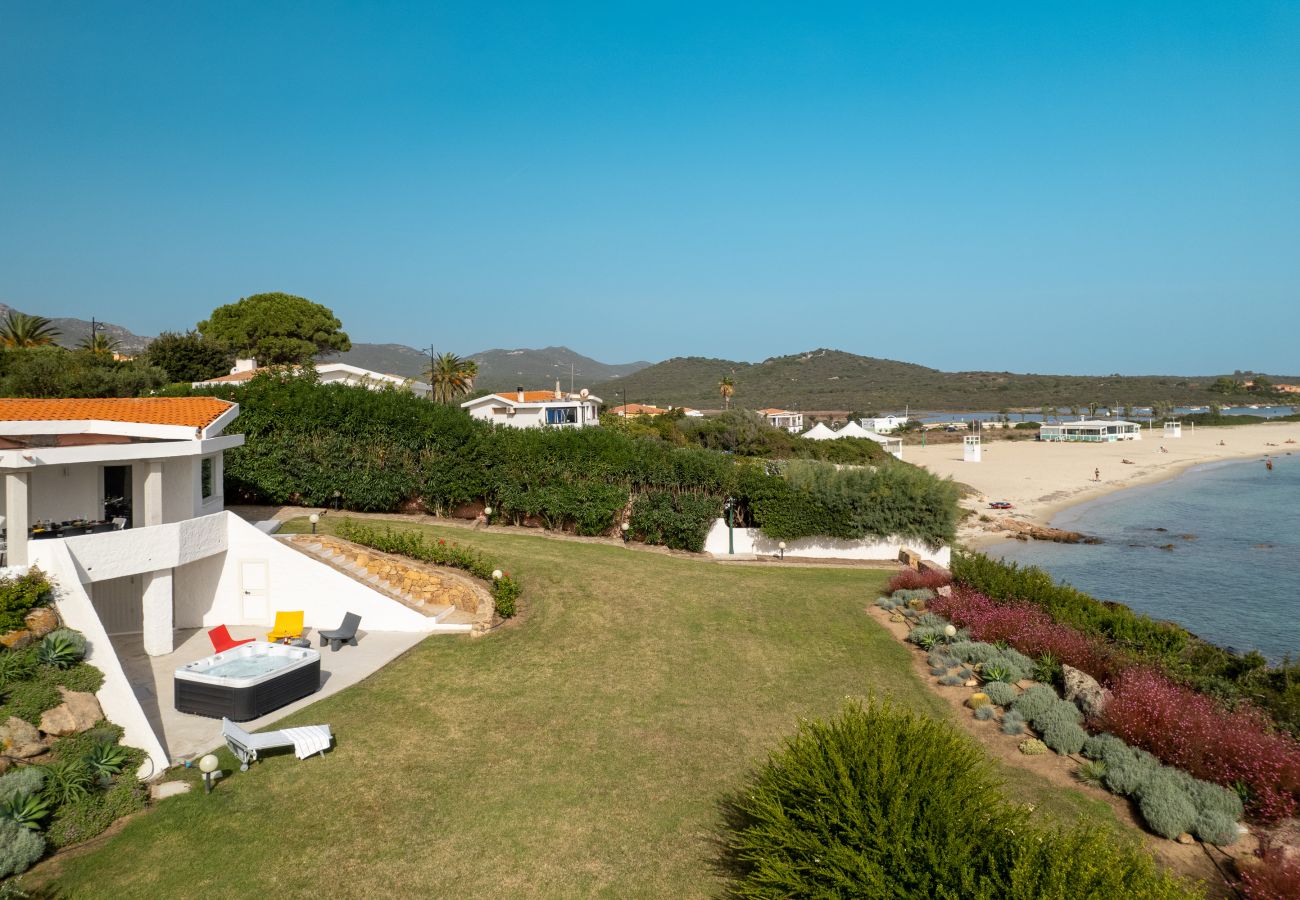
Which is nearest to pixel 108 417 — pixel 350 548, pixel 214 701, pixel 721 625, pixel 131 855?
pixel 350 548

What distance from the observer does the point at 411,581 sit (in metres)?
17.5

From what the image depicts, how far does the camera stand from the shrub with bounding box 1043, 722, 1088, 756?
38.1 ft

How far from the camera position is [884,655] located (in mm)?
16125

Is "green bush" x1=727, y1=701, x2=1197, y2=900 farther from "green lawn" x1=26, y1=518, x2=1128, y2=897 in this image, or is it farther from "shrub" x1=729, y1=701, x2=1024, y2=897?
"green lawn" x1=26, y1=518, x2=1128, y2=897

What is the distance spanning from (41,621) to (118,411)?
22.8 feet

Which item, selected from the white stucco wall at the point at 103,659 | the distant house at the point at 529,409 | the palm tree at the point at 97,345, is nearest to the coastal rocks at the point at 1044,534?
the distant house at the point at 529,409

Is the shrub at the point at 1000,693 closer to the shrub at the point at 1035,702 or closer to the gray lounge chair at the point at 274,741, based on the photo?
the shrub at the point at 1035,702

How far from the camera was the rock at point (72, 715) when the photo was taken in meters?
9.92

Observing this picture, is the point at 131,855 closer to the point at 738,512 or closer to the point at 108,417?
the point at 108,417

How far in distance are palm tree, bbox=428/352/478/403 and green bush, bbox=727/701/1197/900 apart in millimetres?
49963

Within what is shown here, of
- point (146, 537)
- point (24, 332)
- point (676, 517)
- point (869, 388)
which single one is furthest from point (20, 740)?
point (869, 388)

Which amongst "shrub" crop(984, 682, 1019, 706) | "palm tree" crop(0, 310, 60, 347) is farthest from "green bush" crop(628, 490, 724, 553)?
"palm tree" crop(0, 310, 60, 347)

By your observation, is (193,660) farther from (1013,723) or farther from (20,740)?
(1013,723)

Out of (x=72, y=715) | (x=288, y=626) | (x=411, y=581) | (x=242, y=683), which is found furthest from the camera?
(x=411, y=581)
